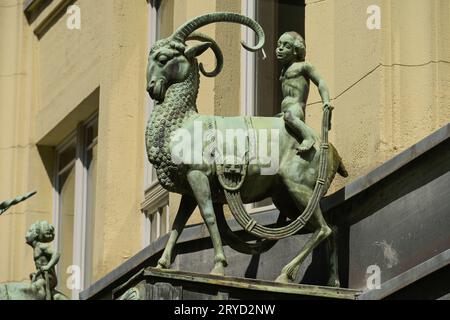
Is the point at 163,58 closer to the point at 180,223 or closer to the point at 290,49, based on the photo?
the point at 290,49

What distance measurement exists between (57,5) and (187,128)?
11.0m

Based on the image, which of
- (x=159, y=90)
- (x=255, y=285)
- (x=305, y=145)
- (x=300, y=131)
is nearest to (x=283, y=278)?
(x=255, y=285)

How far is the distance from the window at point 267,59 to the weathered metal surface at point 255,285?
192 inches

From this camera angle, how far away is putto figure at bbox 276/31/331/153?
1991 cm

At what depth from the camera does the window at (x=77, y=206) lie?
95.5ft

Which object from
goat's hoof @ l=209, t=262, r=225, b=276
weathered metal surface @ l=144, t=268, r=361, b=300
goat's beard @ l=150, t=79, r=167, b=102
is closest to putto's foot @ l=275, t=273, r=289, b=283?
weathered metal surface @ l=144, t=268, r=361, b=300

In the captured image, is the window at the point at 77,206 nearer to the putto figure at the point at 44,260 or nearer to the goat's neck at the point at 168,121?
the putto figure at the point at 44,260

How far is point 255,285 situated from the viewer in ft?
62.3

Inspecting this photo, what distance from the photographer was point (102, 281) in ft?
82.8

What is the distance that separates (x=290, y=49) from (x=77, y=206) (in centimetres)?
984

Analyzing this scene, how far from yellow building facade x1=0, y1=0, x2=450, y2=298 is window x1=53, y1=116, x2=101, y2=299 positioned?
0.02 m

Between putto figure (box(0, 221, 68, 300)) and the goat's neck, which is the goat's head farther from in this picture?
putto figure (box(0, 221, 68, 300))
